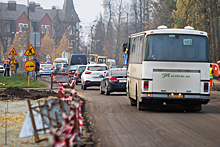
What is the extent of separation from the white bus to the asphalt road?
2.39 feet

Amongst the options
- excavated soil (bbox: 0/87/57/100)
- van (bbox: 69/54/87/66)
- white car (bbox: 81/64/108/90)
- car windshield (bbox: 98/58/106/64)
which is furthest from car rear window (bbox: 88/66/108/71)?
car windshield (bbox: 98/58/106/64)

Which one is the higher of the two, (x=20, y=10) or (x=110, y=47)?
(x=20, y=10)

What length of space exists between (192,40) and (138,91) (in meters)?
2.46

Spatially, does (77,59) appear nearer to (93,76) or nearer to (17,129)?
(93,76)

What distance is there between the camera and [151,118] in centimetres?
1201

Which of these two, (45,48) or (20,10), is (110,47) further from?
(20,10)

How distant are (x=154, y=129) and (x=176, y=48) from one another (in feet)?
15.3

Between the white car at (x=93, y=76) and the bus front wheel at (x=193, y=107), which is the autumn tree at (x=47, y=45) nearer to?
the white car at (x=93, y=76)

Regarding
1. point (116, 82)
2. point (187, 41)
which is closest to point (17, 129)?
point (187, 41)

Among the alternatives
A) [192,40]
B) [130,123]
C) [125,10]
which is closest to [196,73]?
[192,40]

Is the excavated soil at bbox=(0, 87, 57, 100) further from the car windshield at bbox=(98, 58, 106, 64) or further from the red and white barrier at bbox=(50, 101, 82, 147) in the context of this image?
the car windshield at bbox=(98, 58, 106, 64)

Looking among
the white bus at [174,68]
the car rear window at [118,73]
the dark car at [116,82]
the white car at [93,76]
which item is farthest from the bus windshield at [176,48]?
the white car at [93,76]

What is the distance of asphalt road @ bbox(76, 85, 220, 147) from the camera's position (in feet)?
26.6

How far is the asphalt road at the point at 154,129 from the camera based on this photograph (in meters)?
8.11
